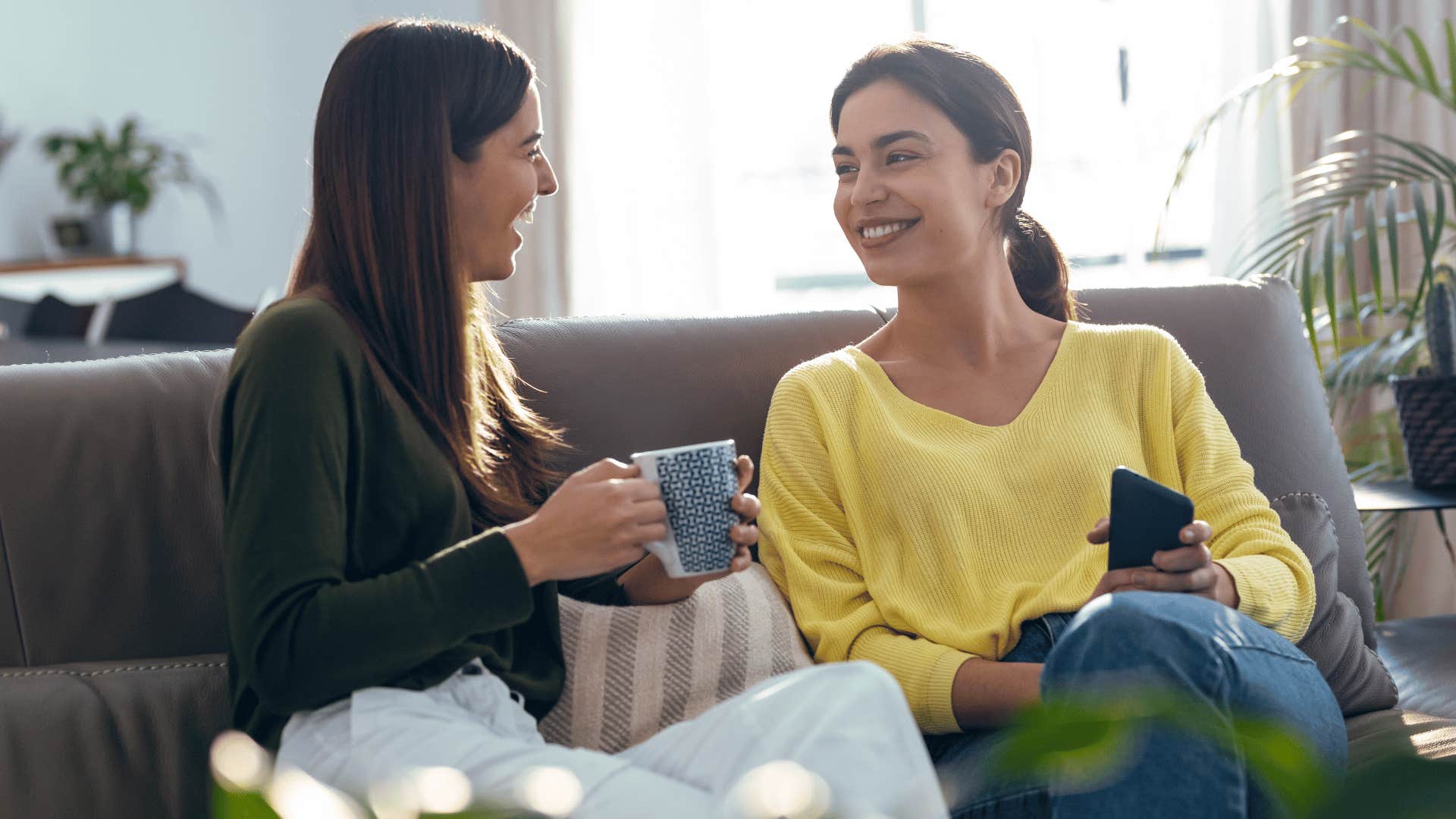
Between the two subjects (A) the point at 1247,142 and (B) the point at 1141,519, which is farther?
(A) the point at 1247,142

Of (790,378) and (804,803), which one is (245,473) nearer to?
(790,378)

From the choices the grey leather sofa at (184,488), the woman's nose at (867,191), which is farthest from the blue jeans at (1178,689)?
the woman's nose at (867,191)

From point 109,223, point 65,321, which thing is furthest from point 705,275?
point 109,223

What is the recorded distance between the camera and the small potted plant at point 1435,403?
77.5 inches

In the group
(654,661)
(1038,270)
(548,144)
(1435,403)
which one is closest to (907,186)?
(1038,270)

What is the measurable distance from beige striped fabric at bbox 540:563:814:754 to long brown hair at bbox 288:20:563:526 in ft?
0.77

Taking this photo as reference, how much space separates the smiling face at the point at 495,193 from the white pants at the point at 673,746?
1.26 feet

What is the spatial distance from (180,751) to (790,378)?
754 mm

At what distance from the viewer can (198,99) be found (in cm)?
479

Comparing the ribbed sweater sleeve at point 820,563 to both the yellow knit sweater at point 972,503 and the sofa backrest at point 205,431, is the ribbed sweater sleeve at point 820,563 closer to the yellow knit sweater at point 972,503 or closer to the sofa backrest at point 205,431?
the yellow knit sweater at point 972,503

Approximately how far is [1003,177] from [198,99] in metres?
3.99

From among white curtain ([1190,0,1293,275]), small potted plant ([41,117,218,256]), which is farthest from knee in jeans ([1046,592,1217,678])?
small potted plant ([41,117,218,256])

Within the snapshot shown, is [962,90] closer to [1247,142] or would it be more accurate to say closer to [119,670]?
[119,670]

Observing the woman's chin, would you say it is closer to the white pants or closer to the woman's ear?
the white pants
